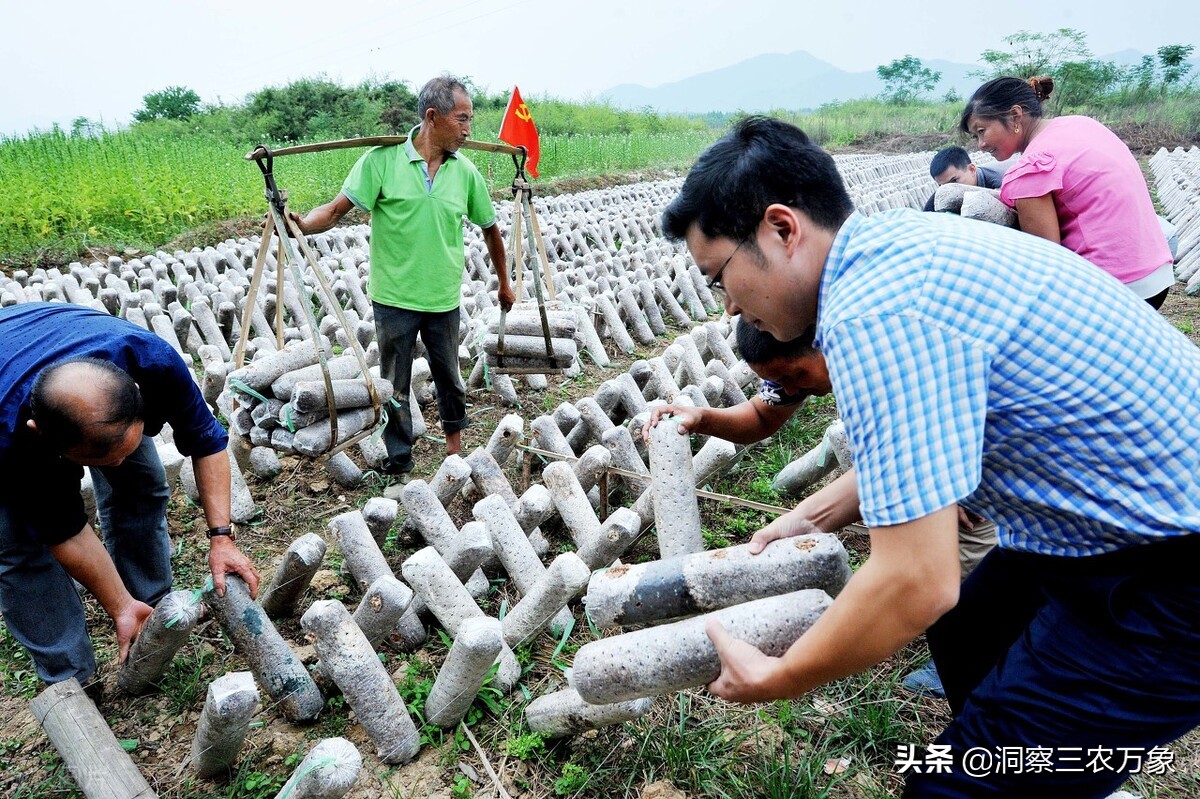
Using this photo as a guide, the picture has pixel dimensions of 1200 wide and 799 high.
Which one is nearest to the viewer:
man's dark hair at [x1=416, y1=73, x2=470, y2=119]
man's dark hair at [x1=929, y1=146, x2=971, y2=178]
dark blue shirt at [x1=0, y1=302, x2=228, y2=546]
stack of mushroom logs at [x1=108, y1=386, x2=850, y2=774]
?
stack of mushroom logs at [x1=108, y1=386, x2=850, y2=774]

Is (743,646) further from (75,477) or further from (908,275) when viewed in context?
(75,477)

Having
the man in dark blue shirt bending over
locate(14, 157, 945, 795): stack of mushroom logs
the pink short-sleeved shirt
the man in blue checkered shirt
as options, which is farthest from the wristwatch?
the pink short-sleeved shirt

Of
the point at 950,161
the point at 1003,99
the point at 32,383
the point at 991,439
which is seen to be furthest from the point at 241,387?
the point at 950,161

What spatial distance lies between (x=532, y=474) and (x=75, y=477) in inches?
79.1

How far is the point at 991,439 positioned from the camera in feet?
3.95

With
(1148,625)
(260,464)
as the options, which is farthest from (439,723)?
(260,464)

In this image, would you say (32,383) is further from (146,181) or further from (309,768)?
(146,181)

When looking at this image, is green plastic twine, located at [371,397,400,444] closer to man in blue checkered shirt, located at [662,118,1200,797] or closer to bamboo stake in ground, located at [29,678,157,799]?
bamboo stake in ground, located at [29,678,157,799]

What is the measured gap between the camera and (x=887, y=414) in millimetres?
1033

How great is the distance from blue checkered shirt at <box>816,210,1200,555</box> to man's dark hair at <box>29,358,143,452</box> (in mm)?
1720

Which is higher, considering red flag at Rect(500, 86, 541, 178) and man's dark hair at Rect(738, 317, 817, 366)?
red flag at Rect(500, 86, 541, 178)

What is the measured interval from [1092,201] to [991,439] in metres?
2.33

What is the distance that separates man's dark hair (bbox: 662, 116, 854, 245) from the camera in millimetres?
1267

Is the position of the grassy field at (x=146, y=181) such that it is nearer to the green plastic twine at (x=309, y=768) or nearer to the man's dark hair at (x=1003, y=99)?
the man's dark hair at (x=1003, y=99)
